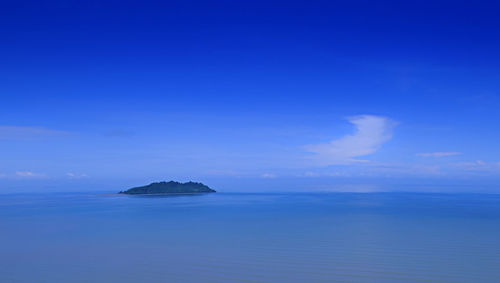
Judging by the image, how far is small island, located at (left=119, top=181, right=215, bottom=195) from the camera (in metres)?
102

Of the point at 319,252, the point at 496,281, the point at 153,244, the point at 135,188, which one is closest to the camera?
the point at 496,281

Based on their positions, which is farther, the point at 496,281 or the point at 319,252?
the point at 319,252

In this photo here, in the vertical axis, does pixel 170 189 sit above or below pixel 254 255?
above

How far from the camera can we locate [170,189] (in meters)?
109

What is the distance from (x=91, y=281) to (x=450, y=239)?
17923mm

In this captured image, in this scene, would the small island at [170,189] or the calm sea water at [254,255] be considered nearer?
the calm sea water at [254,255]

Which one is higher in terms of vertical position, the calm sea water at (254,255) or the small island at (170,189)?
the small island at (170,189)

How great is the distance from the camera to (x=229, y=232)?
22312 mm

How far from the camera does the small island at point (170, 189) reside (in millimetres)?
101613

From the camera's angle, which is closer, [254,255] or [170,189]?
[254,255]

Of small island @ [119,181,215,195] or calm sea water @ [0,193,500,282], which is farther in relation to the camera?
small island @ [119,181,215,195]

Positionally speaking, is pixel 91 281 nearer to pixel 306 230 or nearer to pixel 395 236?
pixel 306 230

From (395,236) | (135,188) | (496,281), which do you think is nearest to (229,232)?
(395,236)

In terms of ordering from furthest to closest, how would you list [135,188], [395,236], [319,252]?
[135,188] → [395,236] → [319,252]
